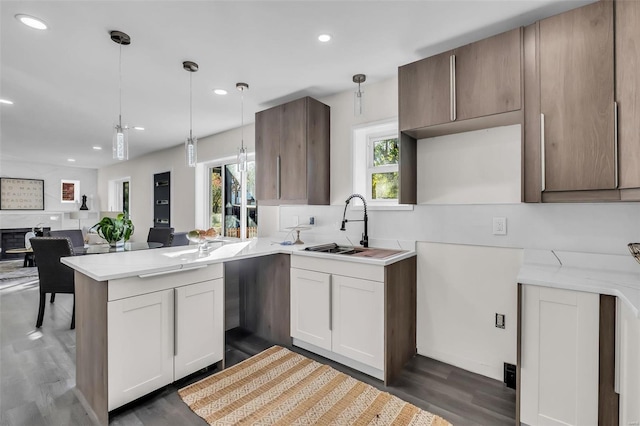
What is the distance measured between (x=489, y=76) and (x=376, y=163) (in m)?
1.22

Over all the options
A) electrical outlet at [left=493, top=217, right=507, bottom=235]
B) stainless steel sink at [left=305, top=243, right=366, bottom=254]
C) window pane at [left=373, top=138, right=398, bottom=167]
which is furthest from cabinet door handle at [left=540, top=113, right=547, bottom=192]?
stainless steel sink at [left=305, top=243, right=366, bottom=254]

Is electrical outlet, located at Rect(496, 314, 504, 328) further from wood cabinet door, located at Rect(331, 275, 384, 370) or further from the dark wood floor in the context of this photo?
wood cabinet door, located at Rect(331, 275, 384, 370)

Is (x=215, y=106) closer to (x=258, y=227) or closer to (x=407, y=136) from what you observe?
(x=258, y=227)

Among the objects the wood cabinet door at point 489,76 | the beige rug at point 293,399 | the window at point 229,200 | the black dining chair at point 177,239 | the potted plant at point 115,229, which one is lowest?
the beige rug at point 293,399

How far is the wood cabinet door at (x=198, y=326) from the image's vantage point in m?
1.94

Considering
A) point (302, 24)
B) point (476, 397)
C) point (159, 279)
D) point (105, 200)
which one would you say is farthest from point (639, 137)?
point (105, 200)

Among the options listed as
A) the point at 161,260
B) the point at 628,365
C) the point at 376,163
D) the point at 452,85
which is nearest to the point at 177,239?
the point at 161,260

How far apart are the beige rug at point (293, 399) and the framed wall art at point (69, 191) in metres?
8.47

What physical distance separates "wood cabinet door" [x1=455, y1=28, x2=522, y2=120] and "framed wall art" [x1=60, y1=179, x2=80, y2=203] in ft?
31.8

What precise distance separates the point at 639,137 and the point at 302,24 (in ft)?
6.16

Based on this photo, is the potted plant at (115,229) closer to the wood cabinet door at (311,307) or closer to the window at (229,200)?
the window at (229,200)

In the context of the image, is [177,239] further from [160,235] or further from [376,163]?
[376,163]

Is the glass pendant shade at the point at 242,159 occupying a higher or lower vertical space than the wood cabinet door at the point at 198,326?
higher

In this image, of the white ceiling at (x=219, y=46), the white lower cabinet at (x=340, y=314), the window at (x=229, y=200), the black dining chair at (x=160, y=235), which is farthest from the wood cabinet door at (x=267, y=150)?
the black dining chair at (x=160, y=235)
